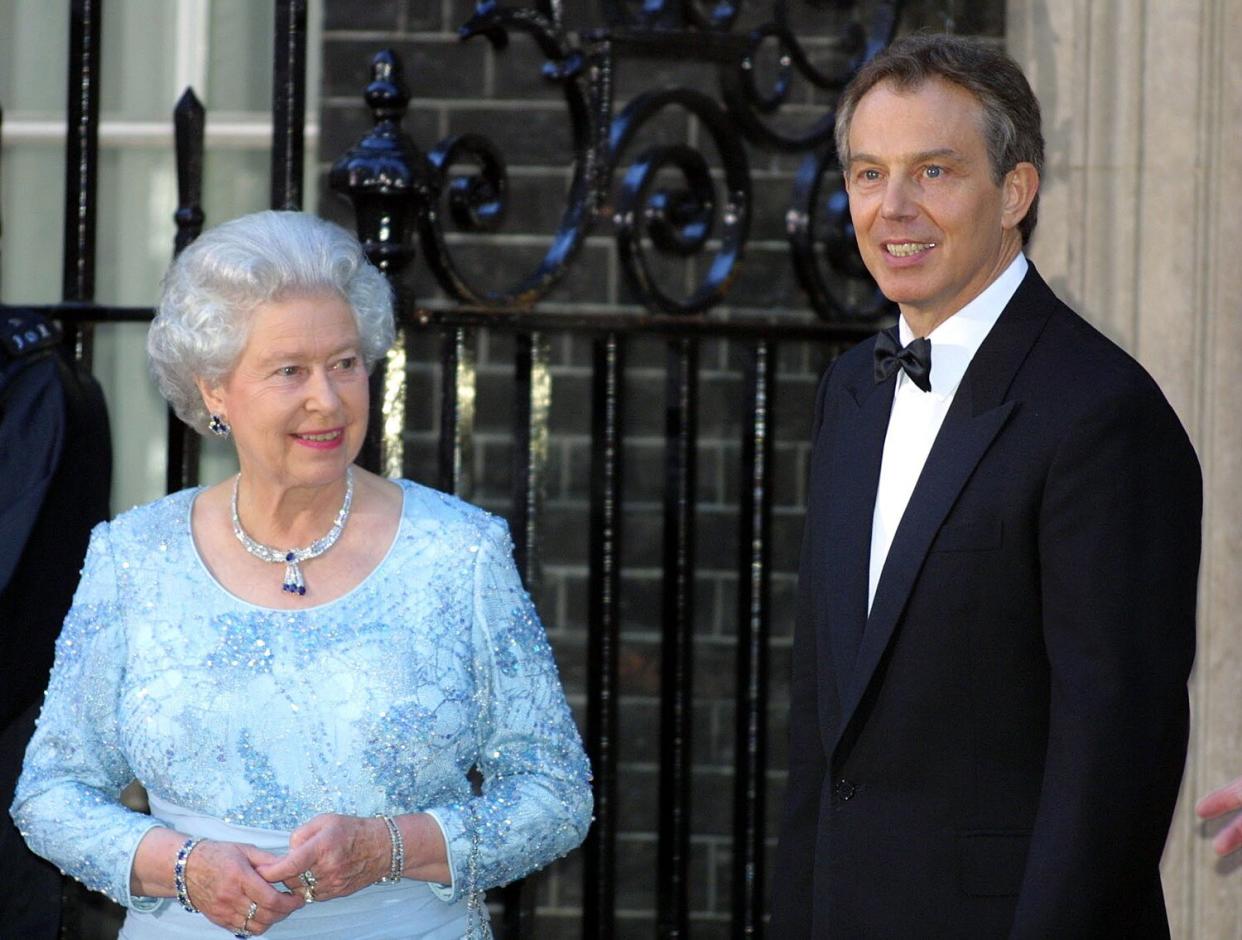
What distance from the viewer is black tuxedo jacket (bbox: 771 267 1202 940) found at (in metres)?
1.93

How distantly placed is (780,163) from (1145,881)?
270cm

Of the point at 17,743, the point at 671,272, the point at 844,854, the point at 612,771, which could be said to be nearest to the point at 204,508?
the point at 17,743

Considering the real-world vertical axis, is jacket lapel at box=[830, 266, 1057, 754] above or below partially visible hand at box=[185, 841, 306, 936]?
above

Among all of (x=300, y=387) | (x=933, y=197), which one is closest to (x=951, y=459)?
(x=933, y=197)

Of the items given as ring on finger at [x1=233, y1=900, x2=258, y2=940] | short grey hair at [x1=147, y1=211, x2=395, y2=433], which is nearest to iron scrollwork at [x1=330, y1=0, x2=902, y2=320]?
short grey hair at [x1=147, y1=211, x2=395, y2=433]

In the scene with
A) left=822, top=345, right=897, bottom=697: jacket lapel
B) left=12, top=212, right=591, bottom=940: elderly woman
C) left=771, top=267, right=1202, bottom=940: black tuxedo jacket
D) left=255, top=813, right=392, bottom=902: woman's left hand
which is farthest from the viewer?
left=12, top=212, right=591, bottom=940: elderly woman

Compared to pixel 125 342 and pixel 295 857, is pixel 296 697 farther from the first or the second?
pixel 125 342

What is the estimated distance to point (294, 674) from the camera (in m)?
2.47

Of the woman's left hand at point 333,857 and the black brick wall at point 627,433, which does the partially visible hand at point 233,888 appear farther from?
the black brick wall at point 627,433

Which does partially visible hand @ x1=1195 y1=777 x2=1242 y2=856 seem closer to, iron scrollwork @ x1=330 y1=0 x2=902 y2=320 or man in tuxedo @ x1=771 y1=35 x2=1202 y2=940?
man in tuxedo @ x1=771 y1=35 x2=1202 y2=940

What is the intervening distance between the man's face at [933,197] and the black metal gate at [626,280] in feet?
2.68

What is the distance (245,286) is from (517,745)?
73 cm

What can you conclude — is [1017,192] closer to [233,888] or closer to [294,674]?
[294,674]

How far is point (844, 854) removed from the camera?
215 cm
